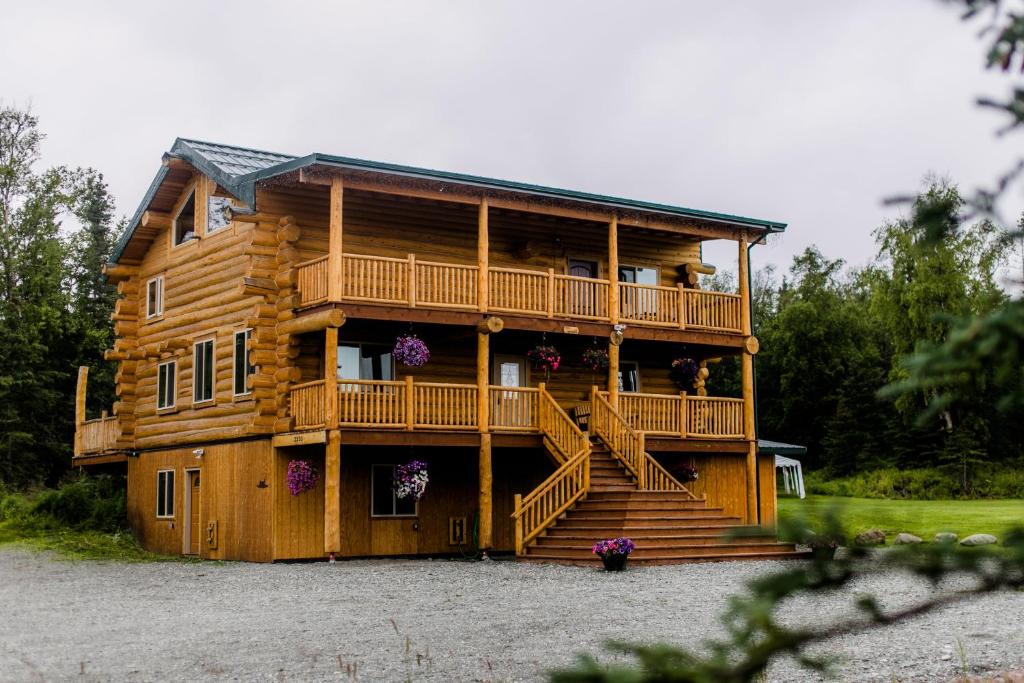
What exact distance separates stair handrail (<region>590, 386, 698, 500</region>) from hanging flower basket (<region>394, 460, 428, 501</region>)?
161 inches

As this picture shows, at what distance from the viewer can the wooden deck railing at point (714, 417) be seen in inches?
1077

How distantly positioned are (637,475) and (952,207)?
21.2 metres

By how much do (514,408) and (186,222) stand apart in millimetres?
10409

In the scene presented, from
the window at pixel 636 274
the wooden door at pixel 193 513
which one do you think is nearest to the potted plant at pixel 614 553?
the window at pixel 636 274

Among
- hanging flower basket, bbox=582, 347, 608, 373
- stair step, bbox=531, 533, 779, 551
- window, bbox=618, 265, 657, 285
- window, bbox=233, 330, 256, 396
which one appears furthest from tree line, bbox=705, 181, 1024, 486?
window, bbox=233, 330, 256, 396

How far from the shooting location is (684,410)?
2702 cm

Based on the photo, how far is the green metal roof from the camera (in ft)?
76.8

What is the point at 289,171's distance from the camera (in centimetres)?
2355

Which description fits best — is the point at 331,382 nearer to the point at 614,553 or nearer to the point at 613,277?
the point at 614,553

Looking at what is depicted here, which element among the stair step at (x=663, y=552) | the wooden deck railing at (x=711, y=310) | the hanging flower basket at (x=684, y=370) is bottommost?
the stair step at (x=663, y=552)

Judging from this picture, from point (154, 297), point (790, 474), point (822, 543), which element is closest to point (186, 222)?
A: point (154, 297)

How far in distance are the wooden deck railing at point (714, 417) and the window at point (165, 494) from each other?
1253 centimetres

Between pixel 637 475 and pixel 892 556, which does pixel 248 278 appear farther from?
pixel 892 556

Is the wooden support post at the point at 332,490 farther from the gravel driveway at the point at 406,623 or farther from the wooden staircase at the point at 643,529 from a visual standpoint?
the wooden staircase at the point at 643,529
